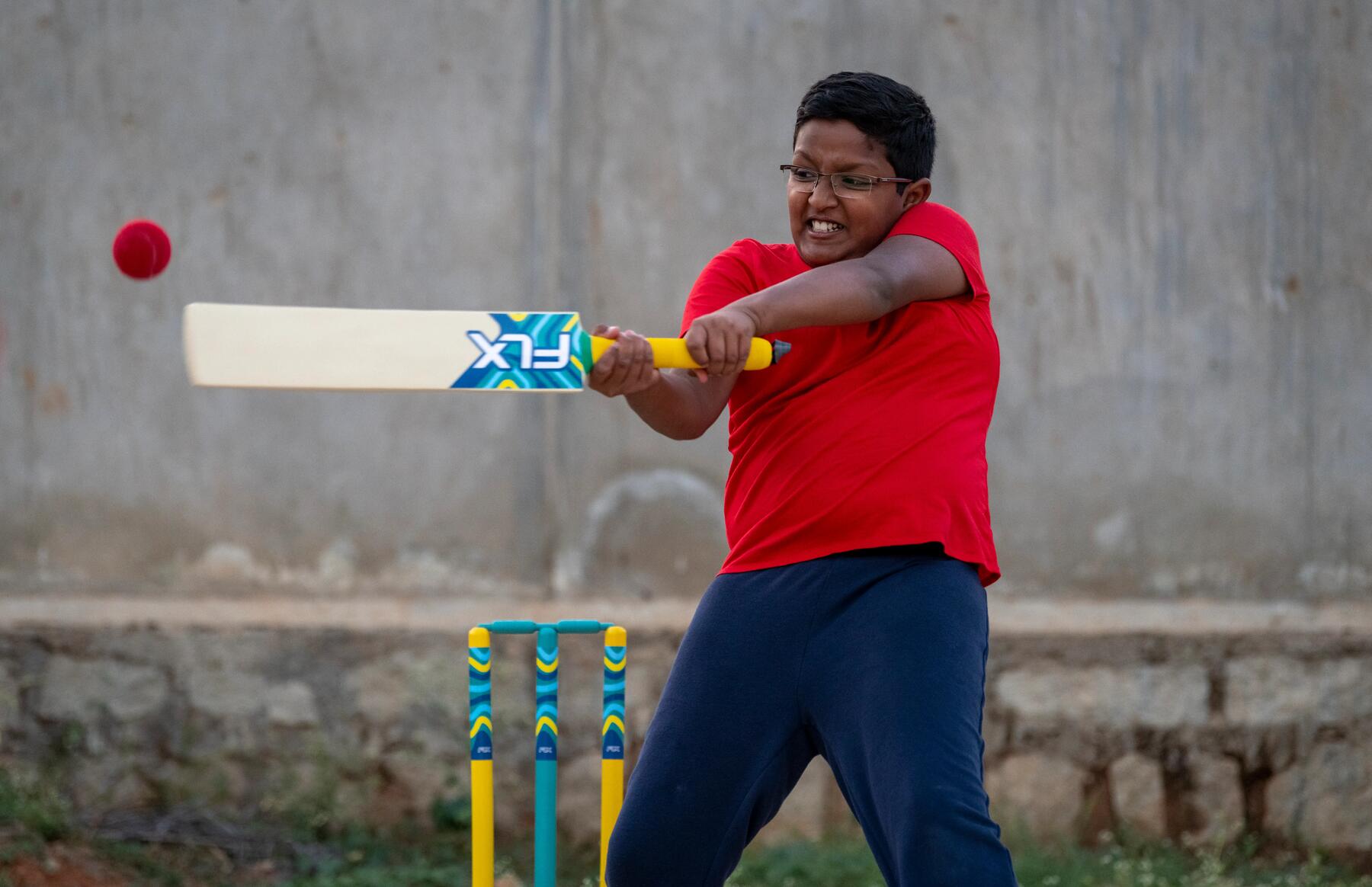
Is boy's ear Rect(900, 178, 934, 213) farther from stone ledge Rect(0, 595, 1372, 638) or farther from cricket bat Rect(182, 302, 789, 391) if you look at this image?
stone ledge Rect(0, 595, 1372, 638)

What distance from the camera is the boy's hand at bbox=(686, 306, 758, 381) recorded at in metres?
1.93

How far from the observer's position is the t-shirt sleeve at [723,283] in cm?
Answer: 222

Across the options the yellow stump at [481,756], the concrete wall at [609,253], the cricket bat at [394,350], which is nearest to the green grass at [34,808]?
the concrete wall at [609,253]

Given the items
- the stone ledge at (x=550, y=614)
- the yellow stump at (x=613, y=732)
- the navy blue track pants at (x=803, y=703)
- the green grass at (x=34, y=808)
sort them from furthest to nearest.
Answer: the stone ledge at (x=550, y=614), the green grass at (x=34, y=808), the yellow stump at (x=613, y=732), the navy blue track pants at (x=803, y=703)

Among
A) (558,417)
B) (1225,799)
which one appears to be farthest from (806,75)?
(1225,799)

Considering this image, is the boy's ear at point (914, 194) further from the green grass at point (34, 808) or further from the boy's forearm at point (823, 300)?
the green grass at point (34, 808)

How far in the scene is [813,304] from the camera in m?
1.95

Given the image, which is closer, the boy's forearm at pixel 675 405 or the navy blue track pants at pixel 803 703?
the navy blue track pants at pixel 803 703

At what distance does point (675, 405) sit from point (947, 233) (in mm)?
521

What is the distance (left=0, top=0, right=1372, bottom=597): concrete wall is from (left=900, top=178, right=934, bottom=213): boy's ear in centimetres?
182

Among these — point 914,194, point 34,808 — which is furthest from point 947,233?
point 34,808

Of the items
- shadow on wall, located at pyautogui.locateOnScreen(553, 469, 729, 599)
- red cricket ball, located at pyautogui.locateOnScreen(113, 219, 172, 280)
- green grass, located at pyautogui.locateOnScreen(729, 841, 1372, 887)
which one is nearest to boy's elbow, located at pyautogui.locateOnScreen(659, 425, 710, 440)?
red cricket ball, located at pyautogui.locateOnScreen(113, 219, 172, 280)

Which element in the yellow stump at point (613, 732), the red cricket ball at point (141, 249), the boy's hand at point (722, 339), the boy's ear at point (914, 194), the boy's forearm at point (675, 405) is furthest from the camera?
the yellow stump at point (613, 732)

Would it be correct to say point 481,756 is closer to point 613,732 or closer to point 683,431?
point 613,732
